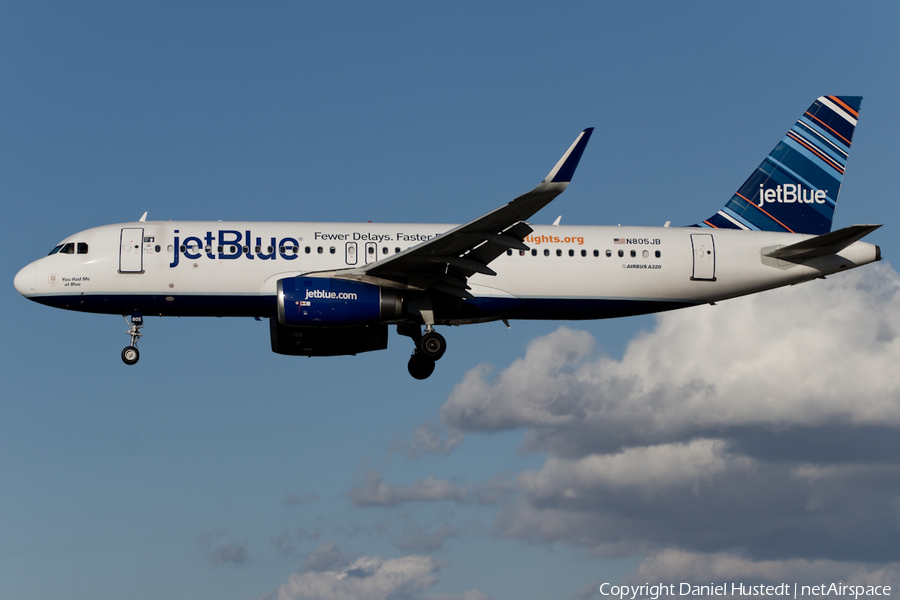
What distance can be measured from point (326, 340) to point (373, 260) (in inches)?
158

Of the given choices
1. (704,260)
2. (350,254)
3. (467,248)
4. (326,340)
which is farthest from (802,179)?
(326,340)

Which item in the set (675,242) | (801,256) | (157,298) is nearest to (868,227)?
(801,256)

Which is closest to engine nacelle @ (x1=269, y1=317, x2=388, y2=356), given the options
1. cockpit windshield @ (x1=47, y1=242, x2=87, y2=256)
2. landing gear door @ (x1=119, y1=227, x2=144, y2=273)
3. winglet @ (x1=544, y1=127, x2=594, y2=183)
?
landing gear door @ (x1=119, y1=227, x2=144, y2=273)

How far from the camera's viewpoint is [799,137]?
113ft

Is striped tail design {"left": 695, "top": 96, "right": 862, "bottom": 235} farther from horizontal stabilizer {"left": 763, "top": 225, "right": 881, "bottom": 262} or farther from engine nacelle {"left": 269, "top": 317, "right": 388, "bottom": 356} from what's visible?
engine nacelle {"left": 269, "top": 317, "right": 388, "bottom": 356}

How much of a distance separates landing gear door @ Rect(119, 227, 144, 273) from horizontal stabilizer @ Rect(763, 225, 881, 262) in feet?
Result: 60.3

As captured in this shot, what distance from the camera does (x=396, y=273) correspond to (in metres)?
26.9

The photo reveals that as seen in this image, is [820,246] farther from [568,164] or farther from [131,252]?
[131,252]

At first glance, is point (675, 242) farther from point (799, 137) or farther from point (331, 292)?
point (331, 292)

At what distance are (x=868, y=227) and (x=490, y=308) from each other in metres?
10.4

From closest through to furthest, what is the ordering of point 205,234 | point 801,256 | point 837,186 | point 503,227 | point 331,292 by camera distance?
point 503,227
point 331,292
point 205,234
point 801,256
point 837,186

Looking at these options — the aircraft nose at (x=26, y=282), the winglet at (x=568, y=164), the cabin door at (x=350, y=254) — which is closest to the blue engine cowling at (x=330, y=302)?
the cabin door at (x=350, y=254)

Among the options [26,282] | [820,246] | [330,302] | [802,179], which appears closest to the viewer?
[330,302]

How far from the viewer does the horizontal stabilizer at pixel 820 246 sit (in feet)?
92.4
